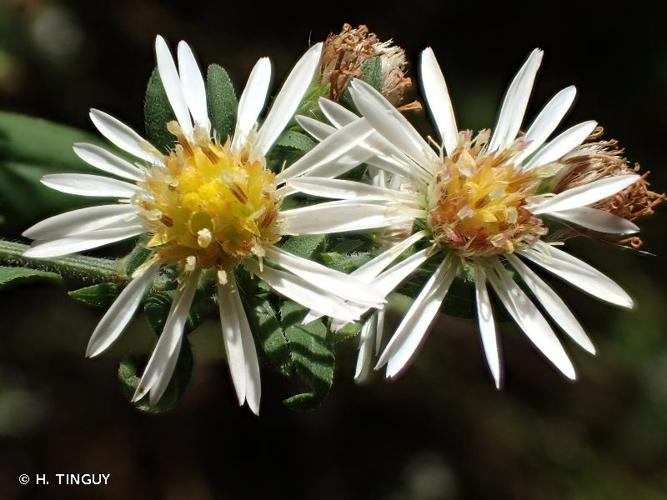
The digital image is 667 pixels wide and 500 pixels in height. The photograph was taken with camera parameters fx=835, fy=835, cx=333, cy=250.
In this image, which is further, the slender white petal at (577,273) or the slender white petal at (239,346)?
the slender white petal at (577,273)

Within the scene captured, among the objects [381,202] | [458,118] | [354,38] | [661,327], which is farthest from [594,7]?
[381,202]

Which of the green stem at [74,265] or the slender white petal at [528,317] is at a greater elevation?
the green stem at [74,265]

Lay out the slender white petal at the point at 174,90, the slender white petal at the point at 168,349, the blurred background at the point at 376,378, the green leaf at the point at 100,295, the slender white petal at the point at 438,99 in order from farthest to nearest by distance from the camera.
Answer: the blurred background at the point at 376,378
the slender white petal at the point at 438,99
the slender white petal at the point at 174,90
the green leaf at the point at 100,295
the slender white petal at the point at 168,349

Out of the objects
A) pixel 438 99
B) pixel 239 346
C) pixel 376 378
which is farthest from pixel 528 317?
pixel 376 378

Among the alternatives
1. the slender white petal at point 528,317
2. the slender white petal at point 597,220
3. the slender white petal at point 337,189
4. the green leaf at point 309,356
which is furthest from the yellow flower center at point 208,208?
the slender white petal at point 597,220

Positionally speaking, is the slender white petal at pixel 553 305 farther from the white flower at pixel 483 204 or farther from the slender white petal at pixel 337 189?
the slender white petal at pixel 337 189

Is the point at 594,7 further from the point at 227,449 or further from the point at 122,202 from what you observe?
the point at 122,202
